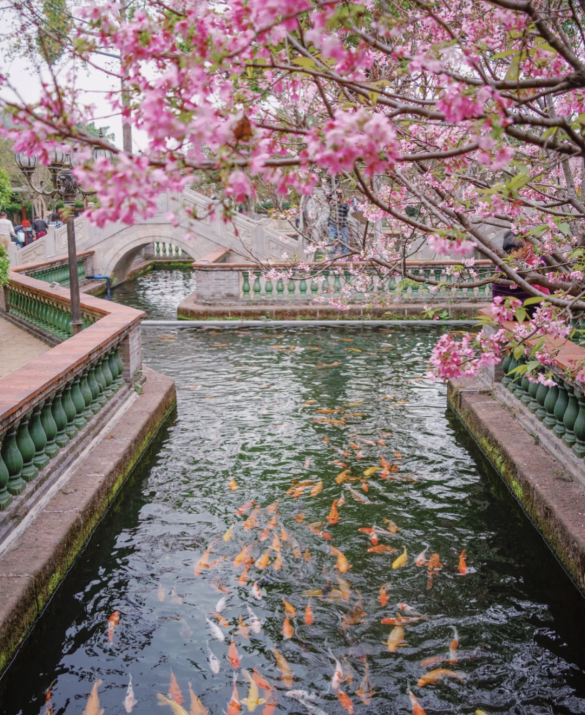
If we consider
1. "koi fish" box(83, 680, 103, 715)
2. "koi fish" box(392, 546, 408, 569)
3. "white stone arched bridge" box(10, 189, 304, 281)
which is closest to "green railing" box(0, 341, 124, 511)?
"koi fish" box(83, 680, 103, 715)

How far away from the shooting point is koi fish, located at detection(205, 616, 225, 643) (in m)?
4.59

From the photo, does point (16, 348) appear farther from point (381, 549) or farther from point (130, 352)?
point (381, 549)

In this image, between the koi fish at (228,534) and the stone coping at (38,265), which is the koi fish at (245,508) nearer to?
the koi fish at (228,534)

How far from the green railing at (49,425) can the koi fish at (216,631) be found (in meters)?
1.54

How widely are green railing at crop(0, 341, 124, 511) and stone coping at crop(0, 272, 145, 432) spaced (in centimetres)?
11

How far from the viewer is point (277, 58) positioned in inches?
150

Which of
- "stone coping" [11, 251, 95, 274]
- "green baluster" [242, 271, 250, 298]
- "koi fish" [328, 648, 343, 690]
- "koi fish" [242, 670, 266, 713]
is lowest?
"koi fish" [242, 670, 266, 713]

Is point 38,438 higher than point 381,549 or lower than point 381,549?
higher

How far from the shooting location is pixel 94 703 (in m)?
4.03

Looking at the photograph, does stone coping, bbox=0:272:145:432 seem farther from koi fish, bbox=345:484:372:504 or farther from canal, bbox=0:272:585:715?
koi fish, bbox=345:484:372:504

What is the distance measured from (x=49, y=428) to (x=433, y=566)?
3075 millimetres

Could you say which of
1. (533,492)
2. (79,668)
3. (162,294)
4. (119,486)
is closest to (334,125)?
(79,668)

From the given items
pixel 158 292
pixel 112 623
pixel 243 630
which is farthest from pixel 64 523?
pixel 158 292

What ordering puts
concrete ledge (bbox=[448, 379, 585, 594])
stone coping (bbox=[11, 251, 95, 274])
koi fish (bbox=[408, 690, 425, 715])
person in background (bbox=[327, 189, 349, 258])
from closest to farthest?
koi fish (bbox=[408, 690, 425, 715]) < concrete ledge (bbox=[448, 379, 585, 594]) < person in background (bbox=[327, 189, 349, 258]) < stone coping (bbox=[11, 251, 95, 274])
